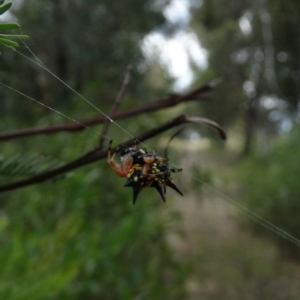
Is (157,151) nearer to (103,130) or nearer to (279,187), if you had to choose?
(103,130)

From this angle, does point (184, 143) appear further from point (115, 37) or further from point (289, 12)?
point (289, 12)

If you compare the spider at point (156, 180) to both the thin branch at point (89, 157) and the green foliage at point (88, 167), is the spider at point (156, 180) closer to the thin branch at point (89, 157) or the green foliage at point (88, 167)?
the thin branch at point (89, 157)

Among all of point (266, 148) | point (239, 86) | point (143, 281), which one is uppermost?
point (239, 86)

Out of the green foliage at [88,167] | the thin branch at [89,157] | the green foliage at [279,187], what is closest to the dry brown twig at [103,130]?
the thin branch at [89,157]

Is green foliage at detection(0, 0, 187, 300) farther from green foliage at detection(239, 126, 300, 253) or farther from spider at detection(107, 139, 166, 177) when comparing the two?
green foliage at detection(239, 126, 300, 253)

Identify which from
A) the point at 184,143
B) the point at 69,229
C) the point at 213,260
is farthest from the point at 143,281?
the point at 213,260

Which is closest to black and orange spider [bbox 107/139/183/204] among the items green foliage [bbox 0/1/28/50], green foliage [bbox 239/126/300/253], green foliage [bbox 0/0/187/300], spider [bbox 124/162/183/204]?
spider [bbox 124/162/183/204]
